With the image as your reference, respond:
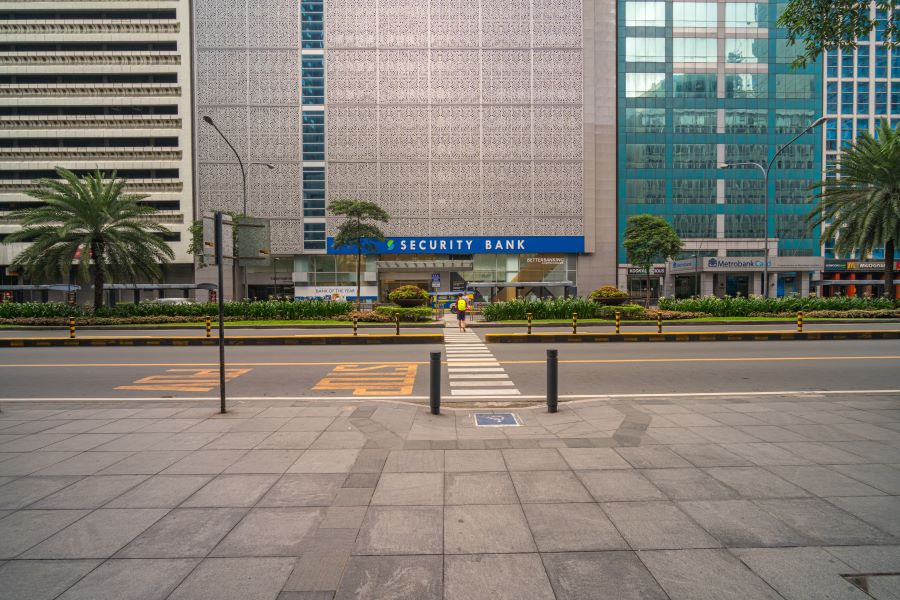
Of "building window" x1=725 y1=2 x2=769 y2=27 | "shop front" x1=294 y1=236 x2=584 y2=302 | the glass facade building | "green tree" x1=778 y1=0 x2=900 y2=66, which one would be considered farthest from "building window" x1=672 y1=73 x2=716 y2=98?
"green tree" x1=778 y1=0 x2=900 y2=66

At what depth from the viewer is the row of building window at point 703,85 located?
165 ft

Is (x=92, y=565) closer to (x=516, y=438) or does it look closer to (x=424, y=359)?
(x=516, y=438)

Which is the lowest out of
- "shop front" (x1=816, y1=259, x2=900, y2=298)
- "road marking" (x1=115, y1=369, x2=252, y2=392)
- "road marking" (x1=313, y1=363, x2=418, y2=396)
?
"road marking" (x1=115, y1=369, x2=252, y2=392)

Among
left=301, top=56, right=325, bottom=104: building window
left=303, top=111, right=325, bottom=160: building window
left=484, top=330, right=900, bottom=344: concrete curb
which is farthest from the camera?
left=303, top=111, right=325, bottom=160: building window

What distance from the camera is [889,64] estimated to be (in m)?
53.7

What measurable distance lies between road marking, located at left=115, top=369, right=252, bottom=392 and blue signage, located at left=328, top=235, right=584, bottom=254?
116 ft

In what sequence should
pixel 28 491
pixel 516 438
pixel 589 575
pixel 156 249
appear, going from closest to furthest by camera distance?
pixel 589 575 → pixel 28 491 → pixel 516 438 → pixel 156 249

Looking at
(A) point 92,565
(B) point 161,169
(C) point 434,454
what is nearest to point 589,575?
(C) point 434,454

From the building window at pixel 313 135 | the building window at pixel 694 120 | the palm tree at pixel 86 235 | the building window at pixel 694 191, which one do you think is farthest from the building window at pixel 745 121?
the palm tree at pixel 86 235

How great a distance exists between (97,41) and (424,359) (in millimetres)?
57856

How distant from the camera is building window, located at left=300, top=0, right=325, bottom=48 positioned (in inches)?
1761

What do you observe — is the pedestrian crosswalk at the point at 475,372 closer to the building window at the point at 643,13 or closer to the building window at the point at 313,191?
the building window at the point at 313,191

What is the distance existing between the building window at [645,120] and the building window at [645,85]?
171 centimetres

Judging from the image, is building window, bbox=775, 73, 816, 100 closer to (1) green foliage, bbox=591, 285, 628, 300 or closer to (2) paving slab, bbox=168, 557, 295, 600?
(1) green foliage, bbox=591, 285, 628, 300
